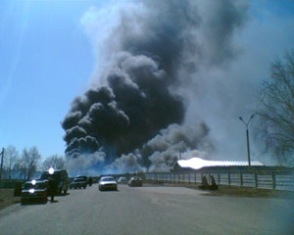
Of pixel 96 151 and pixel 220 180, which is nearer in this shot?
pixel 220 180

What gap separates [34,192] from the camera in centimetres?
2756

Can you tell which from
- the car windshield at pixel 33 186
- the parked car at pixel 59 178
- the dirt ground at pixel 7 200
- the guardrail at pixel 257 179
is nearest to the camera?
the dirt ground at pixel 7 200

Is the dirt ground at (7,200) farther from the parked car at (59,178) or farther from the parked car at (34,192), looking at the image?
the parked car at (59,178)

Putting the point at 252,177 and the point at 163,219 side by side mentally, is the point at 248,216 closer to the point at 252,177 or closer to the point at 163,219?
the point at 163,219

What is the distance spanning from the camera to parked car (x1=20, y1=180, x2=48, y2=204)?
89.5 feet

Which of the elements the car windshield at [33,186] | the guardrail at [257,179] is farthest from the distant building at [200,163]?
the car windshield at [33,186]

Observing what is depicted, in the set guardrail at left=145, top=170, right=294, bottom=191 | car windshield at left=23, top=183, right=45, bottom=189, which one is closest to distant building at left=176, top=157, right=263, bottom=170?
guardrail at left=145, top=170, right=294, bottom=191

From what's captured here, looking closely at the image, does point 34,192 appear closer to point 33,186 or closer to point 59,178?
point 33,186

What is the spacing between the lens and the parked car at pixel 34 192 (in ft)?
89.5

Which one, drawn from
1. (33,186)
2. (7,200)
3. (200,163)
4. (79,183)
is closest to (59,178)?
(7,200)

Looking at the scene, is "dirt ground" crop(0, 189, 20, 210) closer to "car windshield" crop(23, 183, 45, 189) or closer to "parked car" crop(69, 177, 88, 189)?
"car windshield" crop(23, 183, 45, 189)

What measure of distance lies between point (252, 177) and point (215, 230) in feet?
81.4

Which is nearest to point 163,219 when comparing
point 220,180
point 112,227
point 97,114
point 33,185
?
point 112,227

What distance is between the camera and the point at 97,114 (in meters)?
85.2
